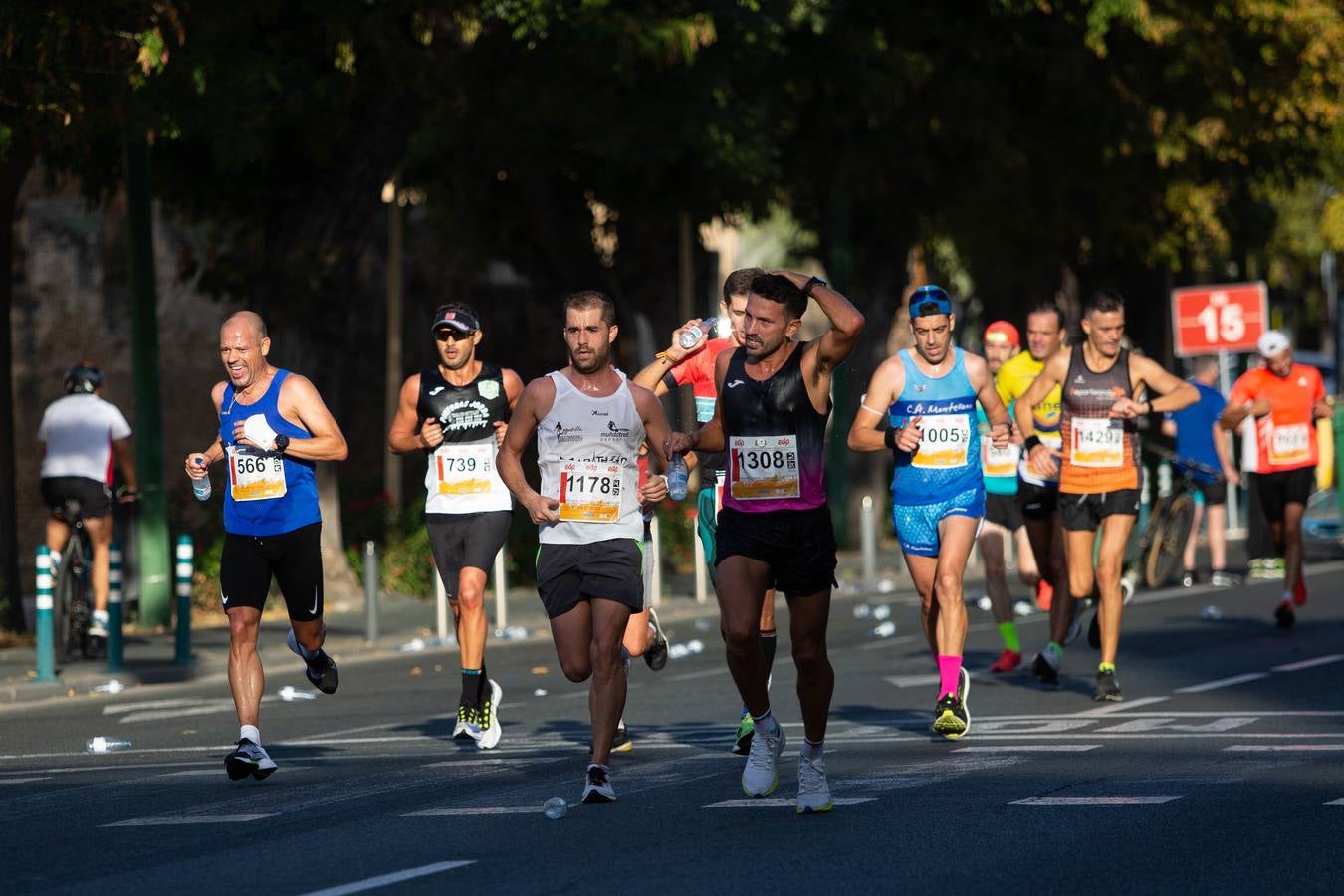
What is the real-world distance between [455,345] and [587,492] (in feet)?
8.04

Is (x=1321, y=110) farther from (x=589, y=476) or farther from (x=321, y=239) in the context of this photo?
(x=589, y=476)

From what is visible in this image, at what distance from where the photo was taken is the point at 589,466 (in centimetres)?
949

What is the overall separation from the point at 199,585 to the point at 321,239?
3.22 m

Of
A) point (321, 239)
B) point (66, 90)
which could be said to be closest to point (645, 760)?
point (66, 90)

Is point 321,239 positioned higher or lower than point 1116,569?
higher

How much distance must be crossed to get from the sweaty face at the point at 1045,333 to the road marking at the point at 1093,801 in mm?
6115

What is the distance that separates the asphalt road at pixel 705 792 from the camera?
7531 millimetres

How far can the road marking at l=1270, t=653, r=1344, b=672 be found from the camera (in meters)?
14.4

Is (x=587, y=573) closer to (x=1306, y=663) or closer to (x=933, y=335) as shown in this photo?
(x=933, y=335)

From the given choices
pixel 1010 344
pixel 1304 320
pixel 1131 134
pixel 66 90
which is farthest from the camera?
pixel 1304 320

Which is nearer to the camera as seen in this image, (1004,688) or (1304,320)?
(1004,688)

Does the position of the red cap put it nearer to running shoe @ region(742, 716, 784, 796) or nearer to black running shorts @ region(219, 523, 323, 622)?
black running shorts @ region(219, 523, 323, 622)

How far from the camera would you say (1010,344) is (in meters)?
15.1

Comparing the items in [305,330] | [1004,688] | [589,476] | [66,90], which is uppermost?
[66,90]
